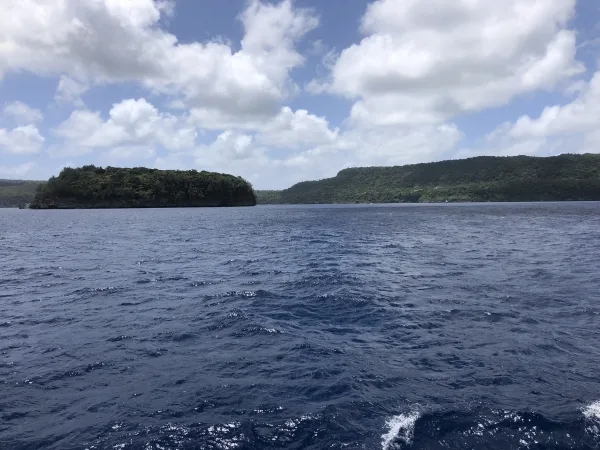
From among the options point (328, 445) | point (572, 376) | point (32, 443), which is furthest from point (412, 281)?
point (32, 443)

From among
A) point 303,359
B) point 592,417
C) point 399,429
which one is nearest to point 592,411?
point 592,417

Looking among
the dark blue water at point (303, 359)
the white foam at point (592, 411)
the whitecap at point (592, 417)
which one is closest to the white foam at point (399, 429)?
the dark blue water at point (303, 359)

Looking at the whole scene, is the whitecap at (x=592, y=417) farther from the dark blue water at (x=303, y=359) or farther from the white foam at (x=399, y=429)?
A: the white foam at (x=399, y=429)

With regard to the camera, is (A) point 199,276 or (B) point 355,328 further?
(A) point 199,276

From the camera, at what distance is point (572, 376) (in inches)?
551

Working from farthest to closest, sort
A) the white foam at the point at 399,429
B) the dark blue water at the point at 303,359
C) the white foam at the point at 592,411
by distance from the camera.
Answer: the white foam at the point at 592,411 → the dark blue water at the point at 303,359 → the white foam at the point at 399,429

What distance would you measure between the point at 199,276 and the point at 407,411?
82.7 ft

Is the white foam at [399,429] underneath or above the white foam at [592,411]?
above

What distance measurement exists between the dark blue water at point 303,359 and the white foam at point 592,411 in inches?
3.5

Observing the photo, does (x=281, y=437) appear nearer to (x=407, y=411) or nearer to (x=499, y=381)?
(x=407, y=411)

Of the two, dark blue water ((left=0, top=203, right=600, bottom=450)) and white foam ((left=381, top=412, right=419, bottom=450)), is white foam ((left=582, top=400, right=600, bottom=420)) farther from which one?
white foam ((left=381, top=412, right=419, bottom=450))

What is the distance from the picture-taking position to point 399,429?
11.0 m

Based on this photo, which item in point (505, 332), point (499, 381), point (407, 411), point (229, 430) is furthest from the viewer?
point (505, 332)

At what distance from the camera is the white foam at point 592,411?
1135 cm
